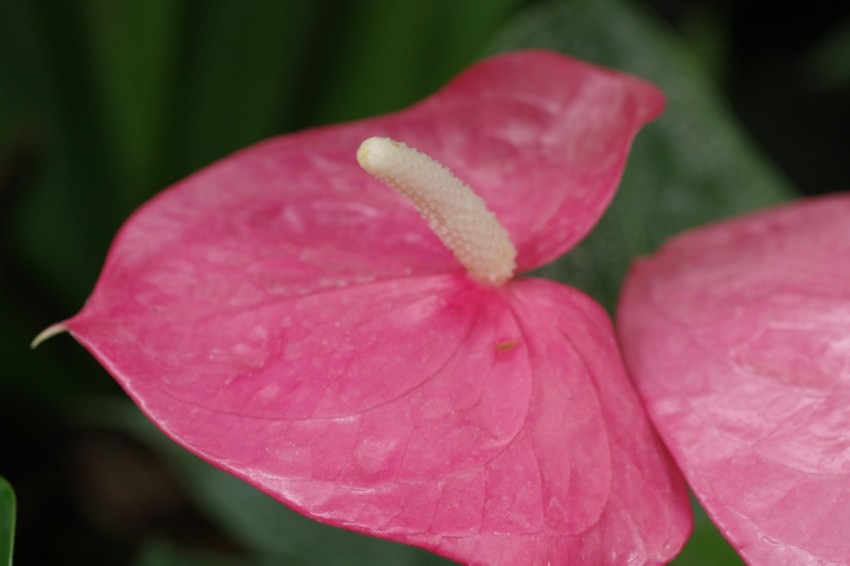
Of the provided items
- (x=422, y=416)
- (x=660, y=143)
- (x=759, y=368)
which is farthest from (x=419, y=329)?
(x=660, y=143)

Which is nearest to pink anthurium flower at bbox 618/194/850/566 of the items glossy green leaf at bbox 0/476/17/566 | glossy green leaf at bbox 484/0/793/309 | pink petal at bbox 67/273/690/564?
pink petal at bbox 67/273/690/564

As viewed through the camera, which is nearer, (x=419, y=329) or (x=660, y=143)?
(x=419, y=329)

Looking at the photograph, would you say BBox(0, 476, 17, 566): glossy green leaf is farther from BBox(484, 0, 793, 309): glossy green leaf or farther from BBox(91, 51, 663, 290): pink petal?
BBox(484, 0, 793, 309): glossy green leaf

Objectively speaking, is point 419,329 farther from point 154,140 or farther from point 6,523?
point 154,140

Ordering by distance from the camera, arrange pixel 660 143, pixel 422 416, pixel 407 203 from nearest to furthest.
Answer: pixel 422 416 < pixel 407 203 < pixel 660 143

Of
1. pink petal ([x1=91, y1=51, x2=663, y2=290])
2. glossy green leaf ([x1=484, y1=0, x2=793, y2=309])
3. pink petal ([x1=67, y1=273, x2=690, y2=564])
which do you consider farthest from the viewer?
glossy green leaf ([x1=484, y1=0, x2=793, y2=309])

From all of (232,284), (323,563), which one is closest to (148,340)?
(232,284)

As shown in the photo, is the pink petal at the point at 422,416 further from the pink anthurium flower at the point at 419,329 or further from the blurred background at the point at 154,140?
the blurred background at the point at 154,140
